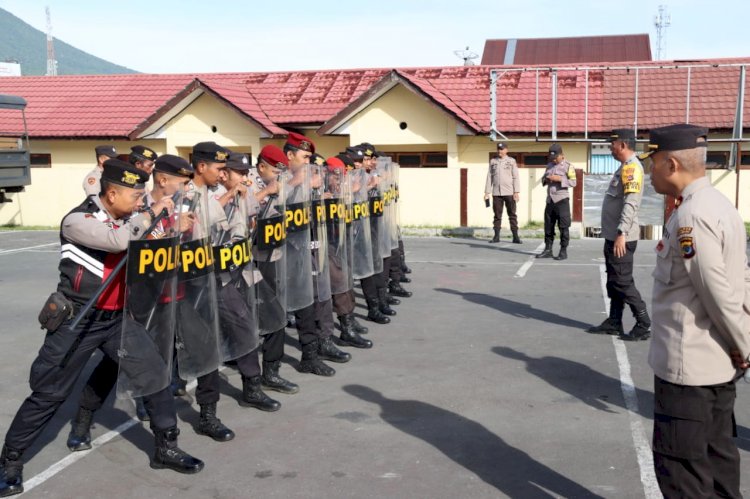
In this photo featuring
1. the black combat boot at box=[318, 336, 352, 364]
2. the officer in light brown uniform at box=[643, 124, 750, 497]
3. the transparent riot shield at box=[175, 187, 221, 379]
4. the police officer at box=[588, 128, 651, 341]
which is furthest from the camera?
the police officer at box=[588, 128, 651, 341]

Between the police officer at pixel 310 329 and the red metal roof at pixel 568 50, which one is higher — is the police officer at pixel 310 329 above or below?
below

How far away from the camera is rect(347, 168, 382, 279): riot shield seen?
824 cm

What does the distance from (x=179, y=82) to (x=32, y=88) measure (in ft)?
16.2

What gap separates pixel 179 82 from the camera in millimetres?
24406

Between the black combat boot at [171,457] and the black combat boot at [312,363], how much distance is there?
224 cm

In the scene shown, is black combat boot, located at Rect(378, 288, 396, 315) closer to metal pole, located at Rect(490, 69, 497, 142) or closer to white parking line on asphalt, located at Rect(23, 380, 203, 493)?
white parking line on asphalt, located at Rect(23, 380, 203, 493)

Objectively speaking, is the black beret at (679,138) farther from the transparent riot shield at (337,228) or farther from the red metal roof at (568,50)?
the red metal roof at (568,50)

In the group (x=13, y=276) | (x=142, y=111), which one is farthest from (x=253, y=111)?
(x=13, y=276)

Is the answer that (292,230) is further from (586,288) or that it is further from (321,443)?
(586,288)

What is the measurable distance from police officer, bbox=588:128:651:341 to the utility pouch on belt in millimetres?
5257

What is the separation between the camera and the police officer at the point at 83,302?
4641 mm

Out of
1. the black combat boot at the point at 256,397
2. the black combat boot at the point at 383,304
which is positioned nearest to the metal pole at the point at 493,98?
the black combat boot at the point at 383,304

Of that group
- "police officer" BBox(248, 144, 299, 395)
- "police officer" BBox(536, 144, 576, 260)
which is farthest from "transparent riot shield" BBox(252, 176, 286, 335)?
"police officer" BBox(536, 144, 576, 260)

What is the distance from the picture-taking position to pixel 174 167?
16.8ft
